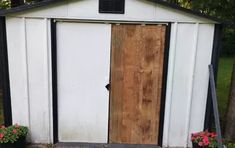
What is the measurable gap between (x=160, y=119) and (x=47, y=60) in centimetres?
223

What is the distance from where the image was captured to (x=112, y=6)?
4949 millimetres

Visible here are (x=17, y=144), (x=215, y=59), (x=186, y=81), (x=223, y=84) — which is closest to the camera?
(x=17, y=144)

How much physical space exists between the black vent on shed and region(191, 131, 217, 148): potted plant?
2.44 meters

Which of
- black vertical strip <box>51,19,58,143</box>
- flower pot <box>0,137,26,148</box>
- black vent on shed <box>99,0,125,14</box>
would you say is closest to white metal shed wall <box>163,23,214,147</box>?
black vent on shed <box>99,0,125,14</box>

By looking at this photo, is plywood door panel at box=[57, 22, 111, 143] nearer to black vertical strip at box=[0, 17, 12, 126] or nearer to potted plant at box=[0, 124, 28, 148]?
potted plant at box=[0, 124, 28, 148]

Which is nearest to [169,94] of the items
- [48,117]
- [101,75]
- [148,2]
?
[101,75]

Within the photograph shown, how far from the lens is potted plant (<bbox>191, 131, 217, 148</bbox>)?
4.98m

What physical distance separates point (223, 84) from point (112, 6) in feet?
26.3

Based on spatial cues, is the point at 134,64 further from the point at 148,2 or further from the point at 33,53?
the point at 33,53

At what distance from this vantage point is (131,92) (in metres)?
5.41

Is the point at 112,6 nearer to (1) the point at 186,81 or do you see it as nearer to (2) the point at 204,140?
(1) the point at 186,81

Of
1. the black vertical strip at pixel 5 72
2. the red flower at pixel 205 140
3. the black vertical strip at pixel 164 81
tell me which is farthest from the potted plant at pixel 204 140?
the black vertical strip at pixel 5 72

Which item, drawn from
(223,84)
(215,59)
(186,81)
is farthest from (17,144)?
(223,84)

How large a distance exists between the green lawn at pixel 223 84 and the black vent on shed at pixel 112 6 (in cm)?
357
